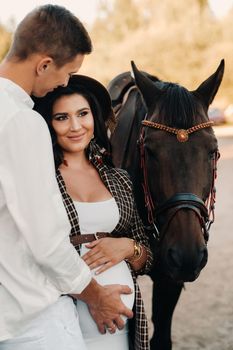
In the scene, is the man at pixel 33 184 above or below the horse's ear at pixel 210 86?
below

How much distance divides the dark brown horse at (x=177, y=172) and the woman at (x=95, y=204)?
22 centimetres

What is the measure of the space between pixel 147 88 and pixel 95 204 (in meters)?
0.95

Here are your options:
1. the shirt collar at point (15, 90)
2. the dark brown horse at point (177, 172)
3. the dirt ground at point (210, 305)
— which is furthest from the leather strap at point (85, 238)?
the dirt ground at point (210, 305)

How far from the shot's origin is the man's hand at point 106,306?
1.90m

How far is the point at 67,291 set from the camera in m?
1.63

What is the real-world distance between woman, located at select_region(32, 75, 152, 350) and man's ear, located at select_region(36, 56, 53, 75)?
1.62 feet

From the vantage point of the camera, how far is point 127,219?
7.34 ft

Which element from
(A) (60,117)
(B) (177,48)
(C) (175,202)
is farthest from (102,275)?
(B) (177,48)

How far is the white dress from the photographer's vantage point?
202cm

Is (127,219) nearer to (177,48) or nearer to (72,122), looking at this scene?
(72,122)

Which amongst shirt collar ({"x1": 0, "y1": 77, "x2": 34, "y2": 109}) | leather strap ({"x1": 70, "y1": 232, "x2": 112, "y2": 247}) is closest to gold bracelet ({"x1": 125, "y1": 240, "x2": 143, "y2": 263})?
leather strap ({"x1": 70, "y1": 232, "x2": 112, "y2": 247})

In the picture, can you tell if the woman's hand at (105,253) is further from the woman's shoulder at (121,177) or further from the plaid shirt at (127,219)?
the woman's shoulder at (121,177)

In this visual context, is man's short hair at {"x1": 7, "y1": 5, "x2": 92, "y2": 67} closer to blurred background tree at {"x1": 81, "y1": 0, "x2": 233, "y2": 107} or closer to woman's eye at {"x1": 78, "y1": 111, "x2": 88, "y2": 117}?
woman's eye at {"x1": 78, "y1": 111, "x2": 88, "y2": 117}

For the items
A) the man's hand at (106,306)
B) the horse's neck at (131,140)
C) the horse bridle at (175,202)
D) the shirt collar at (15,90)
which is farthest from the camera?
the horse's neck at (131,140)
